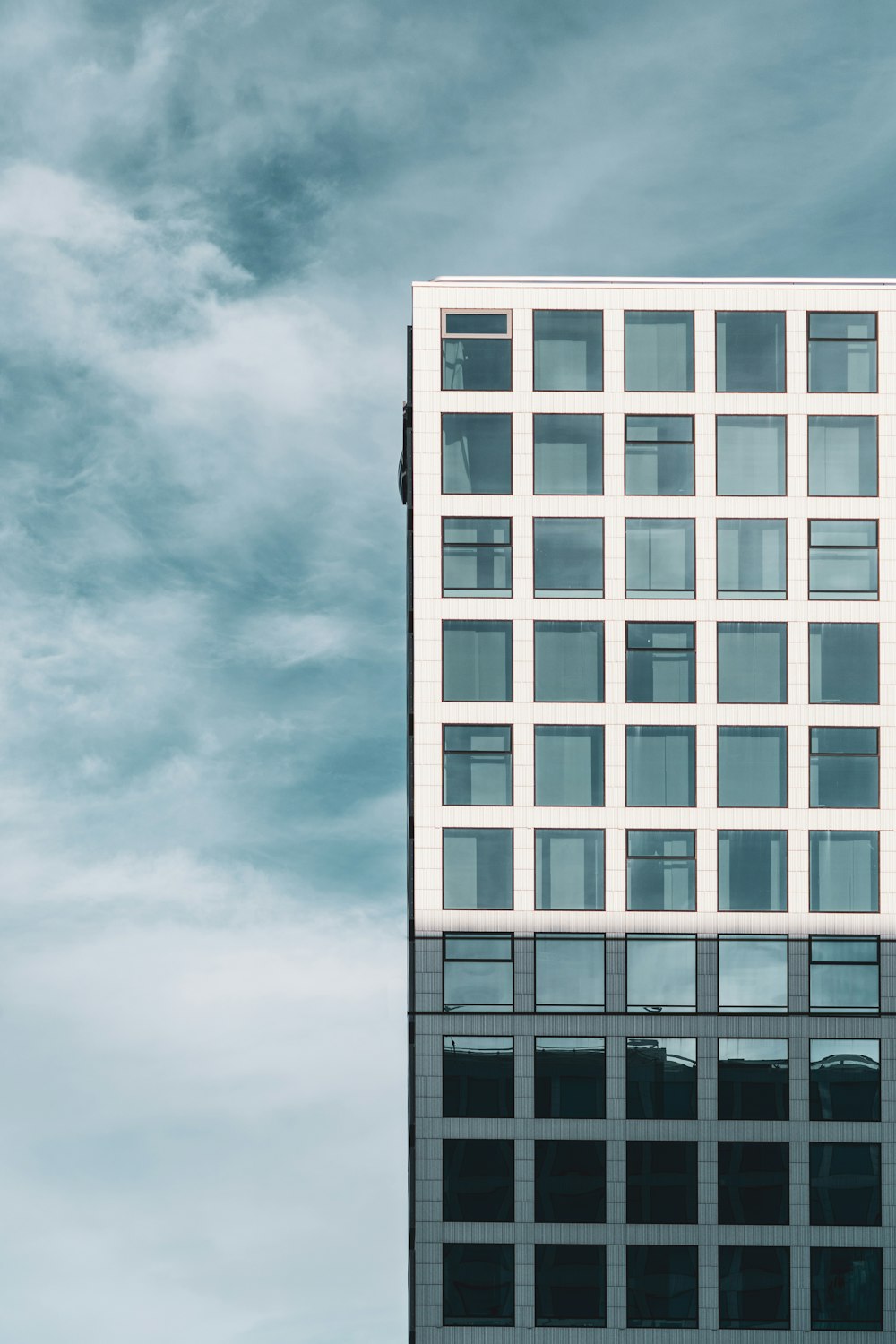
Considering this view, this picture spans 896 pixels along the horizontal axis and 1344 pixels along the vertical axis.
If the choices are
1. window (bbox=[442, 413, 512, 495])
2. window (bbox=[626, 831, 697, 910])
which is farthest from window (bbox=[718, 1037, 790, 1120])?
window (bbox=[442, 413, 512, 495])

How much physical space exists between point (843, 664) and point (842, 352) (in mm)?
9080

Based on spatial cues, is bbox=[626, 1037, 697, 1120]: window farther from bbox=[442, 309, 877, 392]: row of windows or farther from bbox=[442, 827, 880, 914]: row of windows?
bbox=[442, 309, 877, 392]: row of windows

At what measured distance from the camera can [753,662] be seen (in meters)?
51.1

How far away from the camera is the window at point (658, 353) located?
52.0 m

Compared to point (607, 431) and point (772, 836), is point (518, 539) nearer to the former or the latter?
point (607, 431)

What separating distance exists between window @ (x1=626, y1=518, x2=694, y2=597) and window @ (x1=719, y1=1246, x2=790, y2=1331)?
1813 cm

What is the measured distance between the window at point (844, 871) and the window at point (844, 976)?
1.01 m

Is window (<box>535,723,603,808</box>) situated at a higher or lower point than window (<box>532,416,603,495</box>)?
lower

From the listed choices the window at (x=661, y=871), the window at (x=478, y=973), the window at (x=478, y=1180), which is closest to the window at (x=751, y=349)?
→ the window at (x=661, y=871)

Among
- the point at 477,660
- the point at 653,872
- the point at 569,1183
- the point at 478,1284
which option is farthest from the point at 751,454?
the point at 478,1284

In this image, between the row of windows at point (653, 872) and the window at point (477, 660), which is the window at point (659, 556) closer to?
the window at point (477, 660)

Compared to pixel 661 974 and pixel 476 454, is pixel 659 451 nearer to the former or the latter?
pixel 476 454

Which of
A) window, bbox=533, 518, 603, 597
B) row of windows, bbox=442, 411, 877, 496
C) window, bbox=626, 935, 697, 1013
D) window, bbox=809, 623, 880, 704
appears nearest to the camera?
window, bbox=626, 935, 697, 1013

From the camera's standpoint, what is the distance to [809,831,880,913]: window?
50.3 m
